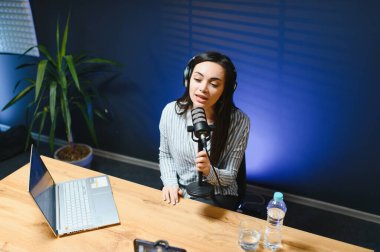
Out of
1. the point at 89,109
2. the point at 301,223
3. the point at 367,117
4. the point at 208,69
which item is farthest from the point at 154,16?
the point at 301,223

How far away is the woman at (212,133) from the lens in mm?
1437

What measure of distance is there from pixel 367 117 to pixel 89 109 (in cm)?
208

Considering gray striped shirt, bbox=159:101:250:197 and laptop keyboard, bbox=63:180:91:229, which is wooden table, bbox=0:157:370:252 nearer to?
laptop keyboard, bbox=63:180:91:229

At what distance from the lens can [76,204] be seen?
1339mm

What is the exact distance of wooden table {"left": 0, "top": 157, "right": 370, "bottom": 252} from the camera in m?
1.16

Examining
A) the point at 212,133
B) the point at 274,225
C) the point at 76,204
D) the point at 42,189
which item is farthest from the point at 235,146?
the point at 42,189

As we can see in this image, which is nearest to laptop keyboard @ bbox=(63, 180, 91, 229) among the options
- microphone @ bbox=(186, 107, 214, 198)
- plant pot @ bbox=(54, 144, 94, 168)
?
→ microphone @ bbox=(186, 107, 214, 198)

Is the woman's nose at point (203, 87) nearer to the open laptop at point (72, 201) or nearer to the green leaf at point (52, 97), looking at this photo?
the open laptop at point (72, 201)

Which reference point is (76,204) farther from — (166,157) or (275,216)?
(275,216)

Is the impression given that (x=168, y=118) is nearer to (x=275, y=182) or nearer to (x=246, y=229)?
(x=246, y=229)

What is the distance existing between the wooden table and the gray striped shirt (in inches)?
7.8

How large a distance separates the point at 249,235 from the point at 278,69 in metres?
1.33

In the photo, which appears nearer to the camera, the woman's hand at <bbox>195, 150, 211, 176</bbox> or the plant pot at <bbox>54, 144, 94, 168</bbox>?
the woman's hand at <bbox>195, 150, 211, 176</bbox>

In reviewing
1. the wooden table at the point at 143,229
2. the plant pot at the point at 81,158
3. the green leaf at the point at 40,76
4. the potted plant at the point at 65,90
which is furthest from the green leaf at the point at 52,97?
the wooden table at the point at 143,229
